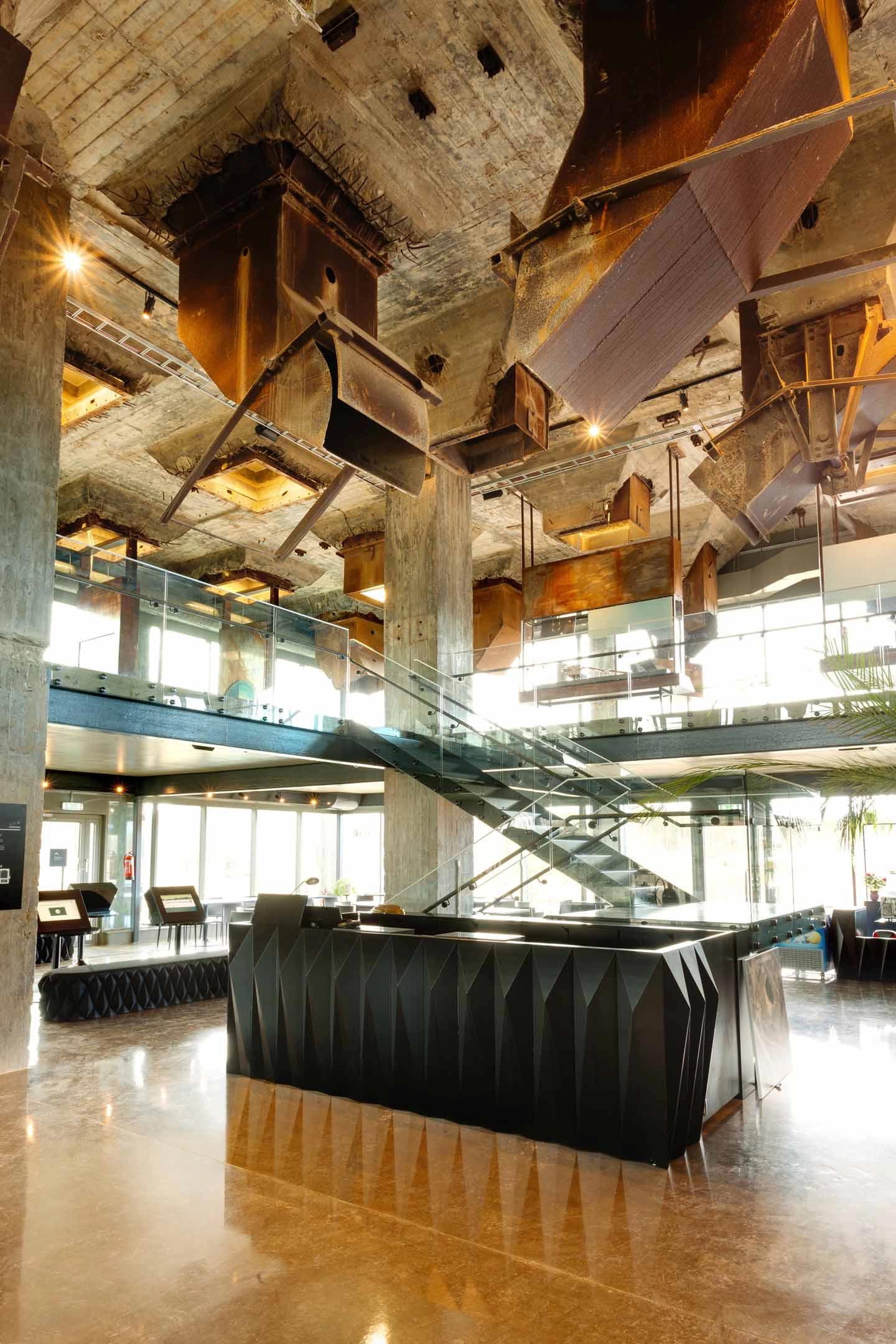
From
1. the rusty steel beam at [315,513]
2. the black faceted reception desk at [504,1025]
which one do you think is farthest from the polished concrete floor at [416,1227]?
the rusty steel beam at [315,513]

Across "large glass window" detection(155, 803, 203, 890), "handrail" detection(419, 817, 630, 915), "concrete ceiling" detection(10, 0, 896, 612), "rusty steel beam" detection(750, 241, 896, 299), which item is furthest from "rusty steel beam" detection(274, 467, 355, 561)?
"large glass window" detection(155, 803, 203, 890)

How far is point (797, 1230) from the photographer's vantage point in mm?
3799

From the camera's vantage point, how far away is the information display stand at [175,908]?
1252 centimetres

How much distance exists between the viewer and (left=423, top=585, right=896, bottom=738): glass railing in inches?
439

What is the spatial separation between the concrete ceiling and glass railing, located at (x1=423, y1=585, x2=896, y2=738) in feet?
11.5

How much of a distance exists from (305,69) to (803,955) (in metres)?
11.3

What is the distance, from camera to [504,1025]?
5.17 metres

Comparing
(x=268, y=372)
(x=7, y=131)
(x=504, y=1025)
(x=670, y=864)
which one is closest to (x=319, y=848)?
(x=670, y=864)

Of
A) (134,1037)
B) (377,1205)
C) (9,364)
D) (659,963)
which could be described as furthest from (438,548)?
(377,1205)

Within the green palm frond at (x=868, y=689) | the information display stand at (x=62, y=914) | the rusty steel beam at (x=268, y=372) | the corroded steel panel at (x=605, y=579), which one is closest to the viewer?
the green palm frond at (x=868, y=689)

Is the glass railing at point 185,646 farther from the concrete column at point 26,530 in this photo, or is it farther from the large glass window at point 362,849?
the large glass window at point 362,849

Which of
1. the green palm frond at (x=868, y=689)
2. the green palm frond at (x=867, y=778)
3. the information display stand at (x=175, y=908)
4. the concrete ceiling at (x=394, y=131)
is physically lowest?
the information display stand at (x=175, y=908)

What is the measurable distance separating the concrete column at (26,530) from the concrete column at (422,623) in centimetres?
557

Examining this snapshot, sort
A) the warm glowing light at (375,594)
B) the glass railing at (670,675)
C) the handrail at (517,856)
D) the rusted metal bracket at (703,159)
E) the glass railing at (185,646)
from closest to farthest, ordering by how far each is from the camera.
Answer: the rusted metal bracket at (703,159)
the glass railing at (185,646)
the handrail at (517,856)
the glass railing at (670,675)
the warm glowing light at (375,594)
